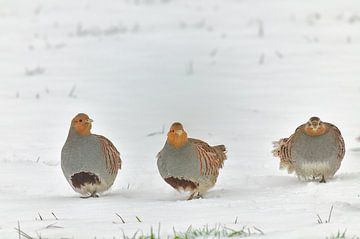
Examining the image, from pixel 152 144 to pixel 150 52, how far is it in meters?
5.79

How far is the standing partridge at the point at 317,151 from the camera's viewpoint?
20.9ft

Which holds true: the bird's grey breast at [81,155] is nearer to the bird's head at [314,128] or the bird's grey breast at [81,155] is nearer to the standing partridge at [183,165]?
the standing partridge at [183,165]

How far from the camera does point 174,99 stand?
1116 centimetres

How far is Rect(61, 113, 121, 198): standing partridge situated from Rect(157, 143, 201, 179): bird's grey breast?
0.45m

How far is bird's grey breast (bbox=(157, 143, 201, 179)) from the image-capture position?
19.7 ft

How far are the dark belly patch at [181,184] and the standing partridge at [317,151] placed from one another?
88 centimetres

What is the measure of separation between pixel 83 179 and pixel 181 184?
0.70m

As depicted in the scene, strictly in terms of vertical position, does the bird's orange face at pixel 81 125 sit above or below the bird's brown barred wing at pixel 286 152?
above

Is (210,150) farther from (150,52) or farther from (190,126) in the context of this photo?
(150,52)

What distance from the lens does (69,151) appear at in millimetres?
6242

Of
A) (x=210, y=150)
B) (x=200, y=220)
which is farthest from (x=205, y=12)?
(x=200, y=220)

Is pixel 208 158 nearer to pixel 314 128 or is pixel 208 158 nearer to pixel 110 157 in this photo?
pixel 110 157

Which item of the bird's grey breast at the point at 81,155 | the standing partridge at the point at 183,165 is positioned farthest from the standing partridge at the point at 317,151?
the bird's grey breast at the point at 81,155

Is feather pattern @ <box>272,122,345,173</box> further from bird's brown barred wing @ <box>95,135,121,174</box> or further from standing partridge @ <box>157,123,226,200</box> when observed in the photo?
bird's brown barred wing @ <box>95,135,121,174</box>
